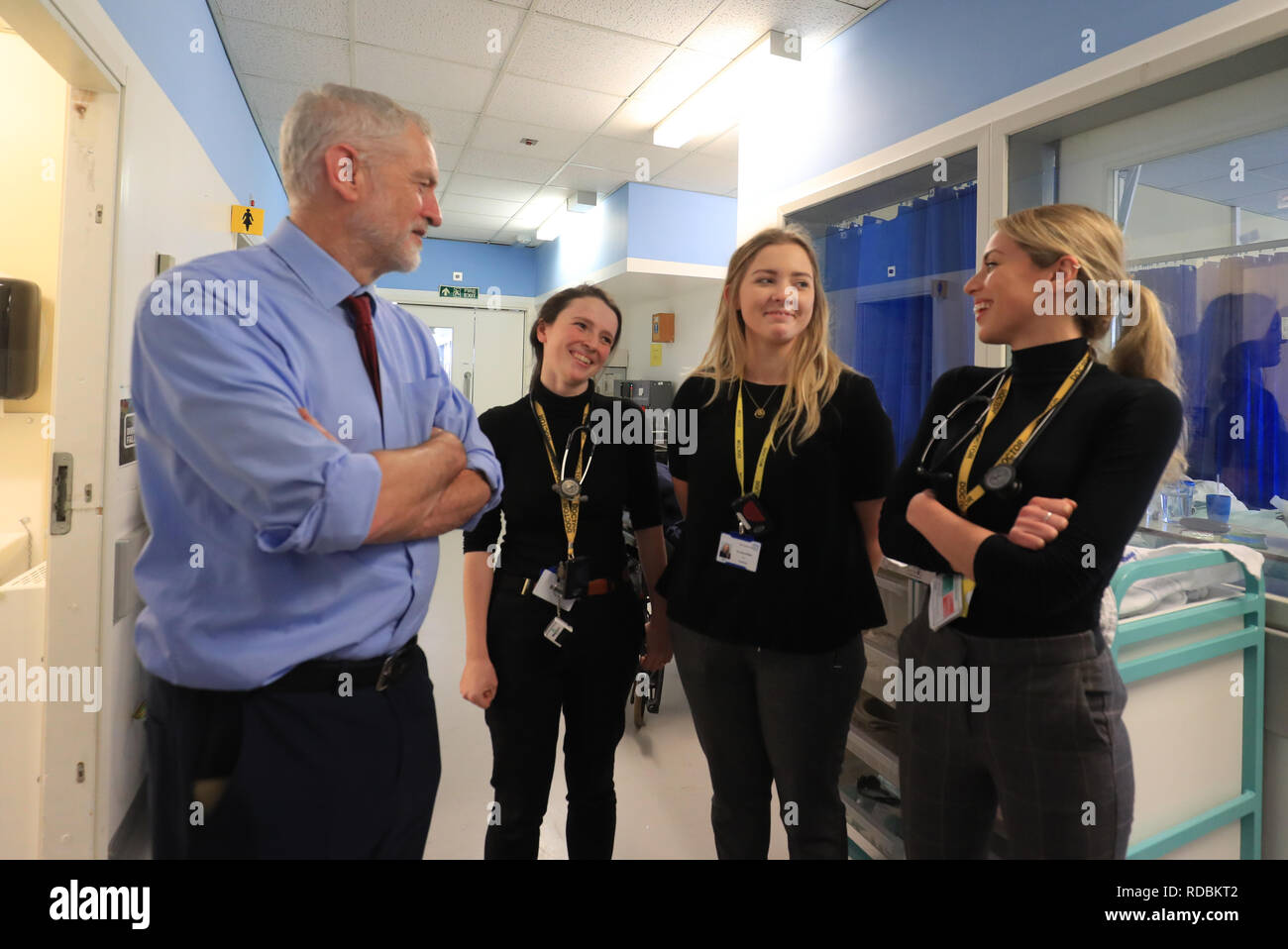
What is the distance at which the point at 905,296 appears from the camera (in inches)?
113

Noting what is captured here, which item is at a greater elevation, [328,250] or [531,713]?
[328,250]

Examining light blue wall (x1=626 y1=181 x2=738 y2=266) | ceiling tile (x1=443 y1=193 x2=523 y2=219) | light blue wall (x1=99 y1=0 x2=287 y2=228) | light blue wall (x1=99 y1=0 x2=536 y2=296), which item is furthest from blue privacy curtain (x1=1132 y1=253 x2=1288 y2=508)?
ceiling tile (x1=443 y1=193 x2=523 y2=219)

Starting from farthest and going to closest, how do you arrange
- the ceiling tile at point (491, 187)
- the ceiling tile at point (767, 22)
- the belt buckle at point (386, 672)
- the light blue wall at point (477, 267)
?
the light blue wall at point (477, 267), the ceiling tile at point (491, 187), the ceiling tile at point (767, 22), the belt buckle at point (386, 672)

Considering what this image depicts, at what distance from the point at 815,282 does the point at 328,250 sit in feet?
3.29

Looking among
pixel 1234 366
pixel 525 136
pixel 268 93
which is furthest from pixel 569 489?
pixel 268 93

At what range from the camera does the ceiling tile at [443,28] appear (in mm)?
3201

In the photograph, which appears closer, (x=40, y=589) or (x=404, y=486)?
(x=404, y=486)

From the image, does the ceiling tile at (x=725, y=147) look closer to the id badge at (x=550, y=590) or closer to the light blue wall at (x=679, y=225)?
the light blue wall at (x=679, y=225)

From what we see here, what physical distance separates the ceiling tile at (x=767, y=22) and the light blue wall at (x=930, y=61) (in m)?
0.08

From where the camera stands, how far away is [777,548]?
4.83 ft

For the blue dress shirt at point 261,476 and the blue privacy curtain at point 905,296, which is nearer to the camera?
the blue dress shirt at point 261,476

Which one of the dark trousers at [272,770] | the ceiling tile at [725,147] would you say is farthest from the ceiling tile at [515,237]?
the dark trousers at [272,770]
